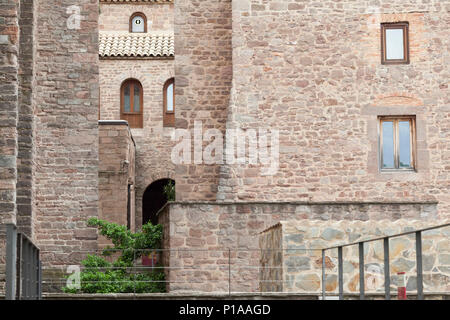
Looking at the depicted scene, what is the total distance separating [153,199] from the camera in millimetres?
30312

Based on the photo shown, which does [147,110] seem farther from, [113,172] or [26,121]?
[26,121]

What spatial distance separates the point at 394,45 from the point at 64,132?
773 centimetres

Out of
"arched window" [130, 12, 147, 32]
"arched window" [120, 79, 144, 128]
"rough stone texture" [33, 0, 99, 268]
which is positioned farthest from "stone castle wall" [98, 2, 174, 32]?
"rough stone texture" [33, 0, 99, 268]

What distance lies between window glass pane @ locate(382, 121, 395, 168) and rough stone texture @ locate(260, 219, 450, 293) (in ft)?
21.3

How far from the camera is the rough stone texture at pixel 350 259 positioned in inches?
450

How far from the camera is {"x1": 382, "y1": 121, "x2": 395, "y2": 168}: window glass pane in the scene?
722 inches

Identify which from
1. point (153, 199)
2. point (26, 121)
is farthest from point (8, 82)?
point (153, 199)

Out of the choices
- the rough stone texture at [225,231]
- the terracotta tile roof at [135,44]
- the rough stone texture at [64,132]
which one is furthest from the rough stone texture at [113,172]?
the rough stone texture at [225,231]

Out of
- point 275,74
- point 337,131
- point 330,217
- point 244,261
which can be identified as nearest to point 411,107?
point 337,131

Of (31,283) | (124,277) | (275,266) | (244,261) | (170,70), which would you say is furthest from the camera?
(170,70)

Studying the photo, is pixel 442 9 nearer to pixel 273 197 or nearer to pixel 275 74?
pixel 275 74

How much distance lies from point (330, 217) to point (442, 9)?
623 centimetres

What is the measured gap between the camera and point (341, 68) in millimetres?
18422

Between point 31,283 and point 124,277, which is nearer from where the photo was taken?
point 31,283
